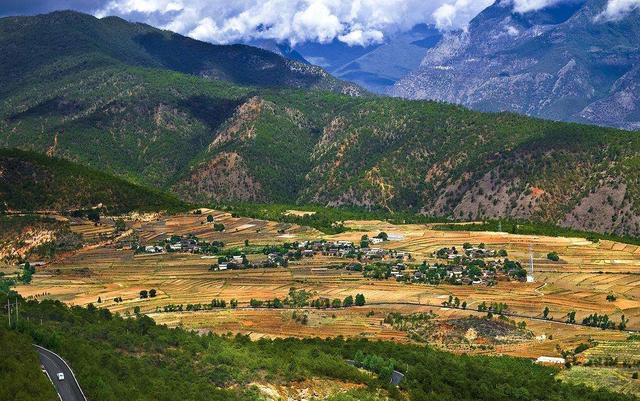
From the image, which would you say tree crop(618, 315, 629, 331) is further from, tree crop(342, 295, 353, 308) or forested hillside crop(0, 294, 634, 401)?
tree crop(342, 295, 353, 308)

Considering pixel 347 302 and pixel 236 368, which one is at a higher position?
pixel 236 368

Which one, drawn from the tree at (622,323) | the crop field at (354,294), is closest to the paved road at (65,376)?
the crop field at (354,294)

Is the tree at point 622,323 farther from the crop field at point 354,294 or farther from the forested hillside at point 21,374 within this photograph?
the forested hillside at point 21,374

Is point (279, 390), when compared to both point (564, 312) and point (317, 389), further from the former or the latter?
point (564, 312)

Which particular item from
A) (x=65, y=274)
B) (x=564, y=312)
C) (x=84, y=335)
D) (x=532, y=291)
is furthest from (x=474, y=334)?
(x=65, y=274)

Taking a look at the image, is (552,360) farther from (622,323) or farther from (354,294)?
(354,294)

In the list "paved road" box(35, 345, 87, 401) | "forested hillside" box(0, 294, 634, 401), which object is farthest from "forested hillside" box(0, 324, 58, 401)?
"paved road" box(35, 345, 87, 401)

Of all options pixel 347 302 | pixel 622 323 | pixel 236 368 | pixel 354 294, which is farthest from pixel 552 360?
pixel 236 368
